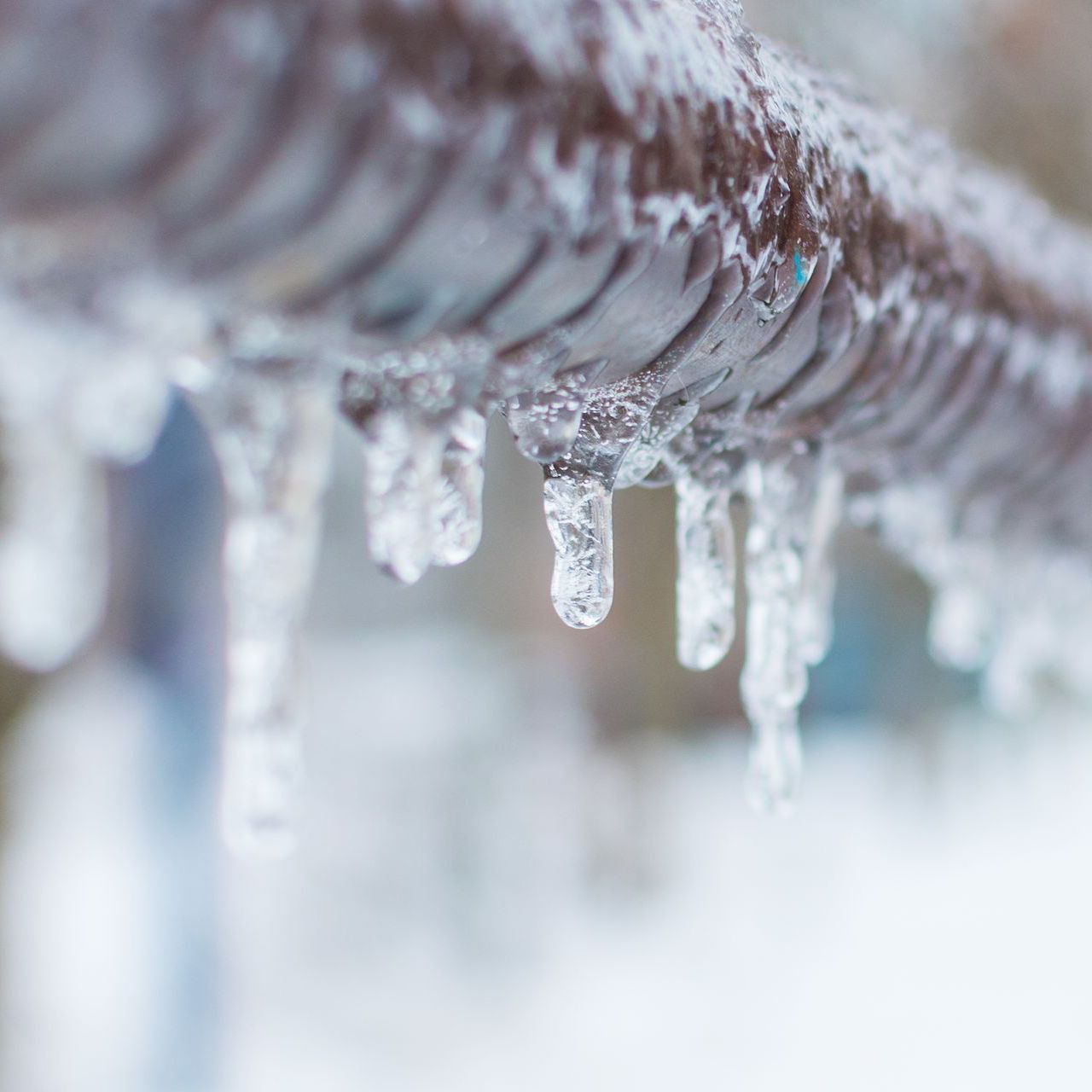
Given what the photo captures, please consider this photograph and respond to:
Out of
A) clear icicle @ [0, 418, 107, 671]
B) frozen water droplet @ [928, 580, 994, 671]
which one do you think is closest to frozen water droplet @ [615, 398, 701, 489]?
clear icicle @ [0, 418, 107, 671]

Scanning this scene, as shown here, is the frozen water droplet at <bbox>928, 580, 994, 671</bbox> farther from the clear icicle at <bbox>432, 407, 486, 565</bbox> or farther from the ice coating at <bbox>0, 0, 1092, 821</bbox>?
the clear icicle at <bbox>432, 407, 486, 565</bbox>

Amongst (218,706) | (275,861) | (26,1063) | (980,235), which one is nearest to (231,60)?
(980,235)

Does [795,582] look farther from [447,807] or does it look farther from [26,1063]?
[447,807]

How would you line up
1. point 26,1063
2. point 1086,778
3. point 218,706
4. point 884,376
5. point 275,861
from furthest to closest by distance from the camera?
point 1086,778 → point 275,861 → point 218,706 → point 26,1063 → point 884,376

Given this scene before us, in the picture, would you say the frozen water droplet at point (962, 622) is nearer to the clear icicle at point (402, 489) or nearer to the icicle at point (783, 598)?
the icicle at point (783, 598)

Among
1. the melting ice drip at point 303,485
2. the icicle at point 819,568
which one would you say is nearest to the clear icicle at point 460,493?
the melting ice drip at point 303,485

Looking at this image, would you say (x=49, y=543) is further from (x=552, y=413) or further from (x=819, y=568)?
(x=819, y=568)

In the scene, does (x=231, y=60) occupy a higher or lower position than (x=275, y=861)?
higher
